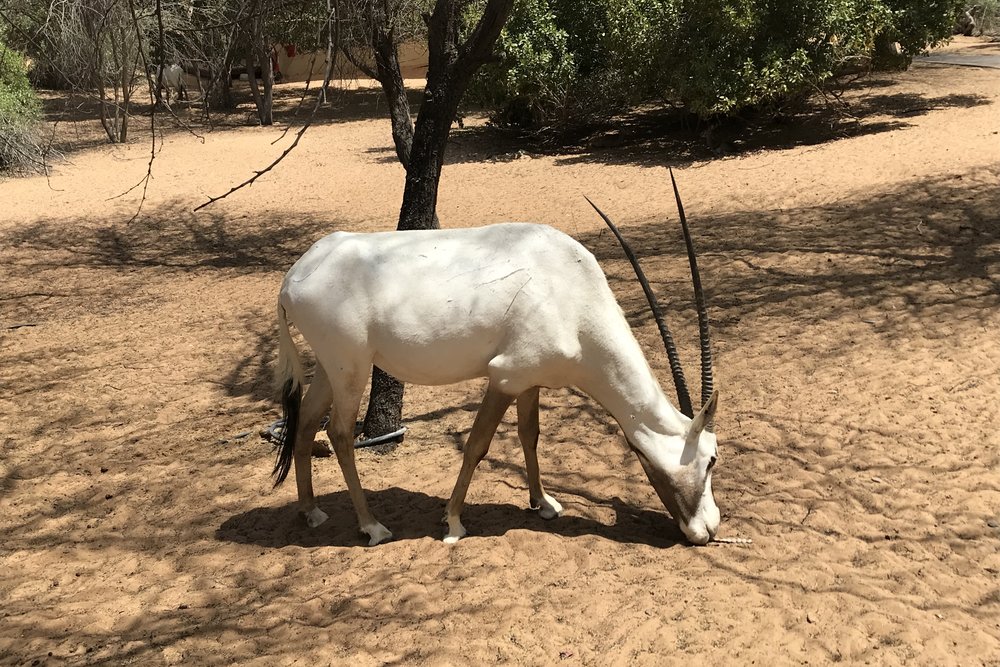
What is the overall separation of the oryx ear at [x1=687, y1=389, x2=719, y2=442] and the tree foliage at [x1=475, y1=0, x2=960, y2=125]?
973cm

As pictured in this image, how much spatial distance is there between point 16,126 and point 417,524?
45.7 feet

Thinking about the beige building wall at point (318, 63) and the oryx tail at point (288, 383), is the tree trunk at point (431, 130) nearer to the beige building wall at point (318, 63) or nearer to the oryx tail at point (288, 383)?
the oryx tail at point (288, 383)

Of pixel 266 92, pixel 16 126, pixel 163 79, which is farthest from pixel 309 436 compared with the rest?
pixel 266 92

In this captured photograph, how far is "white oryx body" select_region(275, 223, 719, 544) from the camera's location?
3.89m

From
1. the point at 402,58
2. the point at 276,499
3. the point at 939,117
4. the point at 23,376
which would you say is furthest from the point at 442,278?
the point at 402,58

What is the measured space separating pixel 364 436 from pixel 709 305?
3.05 metres

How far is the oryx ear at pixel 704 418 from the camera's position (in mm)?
3778

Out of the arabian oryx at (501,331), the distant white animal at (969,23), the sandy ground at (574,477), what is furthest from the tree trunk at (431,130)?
the distant white animal at (969,23)

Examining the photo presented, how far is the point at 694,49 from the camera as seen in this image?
42.8 feet

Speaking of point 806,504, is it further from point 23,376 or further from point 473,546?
point 23,376

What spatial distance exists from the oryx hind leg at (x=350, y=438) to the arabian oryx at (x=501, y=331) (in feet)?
0.03

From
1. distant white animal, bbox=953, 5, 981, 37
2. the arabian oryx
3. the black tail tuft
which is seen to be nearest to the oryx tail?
the black tail tuft

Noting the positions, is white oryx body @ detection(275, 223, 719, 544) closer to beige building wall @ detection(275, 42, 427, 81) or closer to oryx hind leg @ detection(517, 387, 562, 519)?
oryx hind leg @ detection(517, 387, 562, 519)

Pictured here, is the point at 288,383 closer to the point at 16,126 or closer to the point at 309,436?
the point at 309,436
